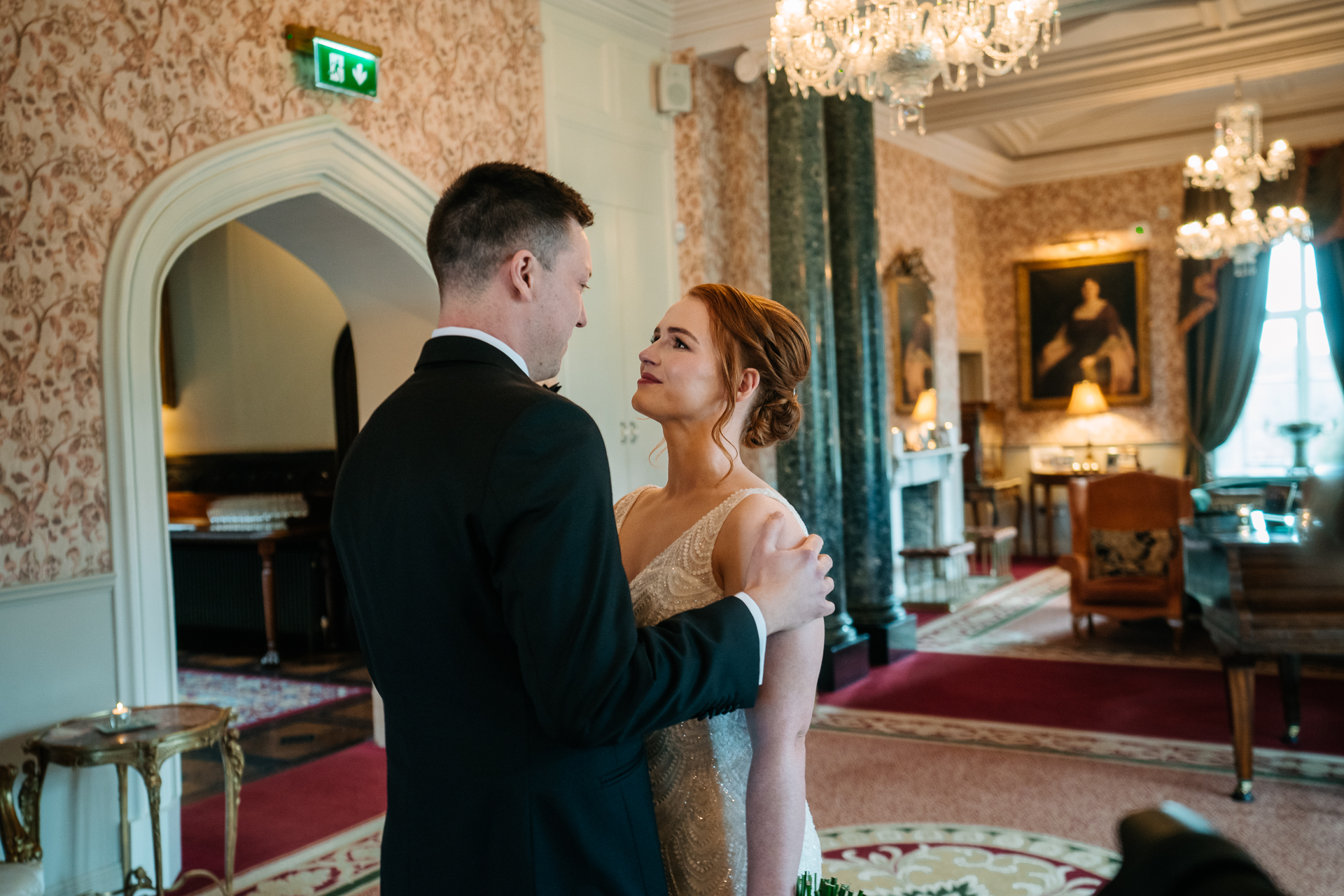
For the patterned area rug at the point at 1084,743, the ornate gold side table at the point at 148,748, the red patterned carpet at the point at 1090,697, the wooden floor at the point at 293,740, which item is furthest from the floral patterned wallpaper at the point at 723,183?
the ornate gold side table at the point at 148,748

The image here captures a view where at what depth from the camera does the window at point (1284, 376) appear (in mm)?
10664

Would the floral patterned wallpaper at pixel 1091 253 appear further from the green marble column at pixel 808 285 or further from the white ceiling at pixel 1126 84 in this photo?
the green marble column at pixel 808 285

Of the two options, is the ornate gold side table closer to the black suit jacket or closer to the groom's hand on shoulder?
the black suit jacket

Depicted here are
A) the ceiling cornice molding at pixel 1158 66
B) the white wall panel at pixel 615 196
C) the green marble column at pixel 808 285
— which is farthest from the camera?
the ceiling cornice molding at pixel 1158 66

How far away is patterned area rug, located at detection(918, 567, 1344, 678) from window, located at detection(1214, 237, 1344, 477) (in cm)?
372

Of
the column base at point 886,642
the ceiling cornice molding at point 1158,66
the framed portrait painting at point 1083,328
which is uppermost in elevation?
the ceiling cornice molding at point 1158,66

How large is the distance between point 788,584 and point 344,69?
3.74 m

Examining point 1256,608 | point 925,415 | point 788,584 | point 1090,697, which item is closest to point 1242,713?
point 1256,608

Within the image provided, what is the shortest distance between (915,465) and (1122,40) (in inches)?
150

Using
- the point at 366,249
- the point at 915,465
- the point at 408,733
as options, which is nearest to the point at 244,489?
the point at 366,249

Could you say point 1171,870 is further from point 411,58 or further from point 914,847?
point 411,58

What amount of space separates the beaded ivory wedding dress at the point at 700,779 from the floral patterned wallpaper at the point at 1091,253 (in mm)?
10831

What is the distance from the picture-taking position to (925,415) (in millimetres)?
9656

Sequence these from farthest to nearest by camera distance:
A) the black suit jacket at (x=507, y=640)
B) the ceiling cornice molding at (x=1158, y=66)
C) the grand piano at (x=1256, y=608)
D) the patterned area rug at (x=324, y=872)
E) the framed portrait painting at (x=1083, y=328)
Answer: the framed portrait painting at (x=1083, y=328)
the ceiling cornice molding at (x=1158, y=66)
the grand piano at (x=1256, y=608)
the patterned area rug at (x=324, y=872)
the black suit jacket at (x=507, y=640)
